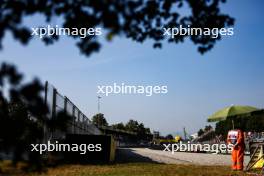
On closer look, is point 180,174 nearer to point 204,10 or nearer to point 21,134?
point 204,10

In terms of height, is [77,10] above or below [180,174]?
above

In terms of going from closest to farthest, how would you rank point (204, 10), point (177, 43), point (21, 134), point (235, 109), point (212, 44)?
point (21, 134) → point (204, 10) → point (212, 44) → point (177, 43) → point (235, 109)

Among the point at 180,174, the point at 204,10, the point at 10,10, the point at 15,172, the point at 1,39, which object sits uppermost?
the point at 204,10

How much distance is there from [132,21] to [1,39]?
0.80m

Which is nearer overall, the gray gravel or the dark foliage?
the dark foliage

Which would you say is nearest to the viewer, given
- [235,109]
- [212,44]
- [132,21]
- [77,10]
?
[77,10]

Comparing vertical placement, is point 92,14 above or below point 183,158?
above

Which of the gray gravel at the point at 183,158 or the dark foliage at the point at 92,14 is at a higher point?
the dark foliage at the point at 92,14

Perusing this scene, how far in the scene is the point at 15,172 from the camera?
7.82ft

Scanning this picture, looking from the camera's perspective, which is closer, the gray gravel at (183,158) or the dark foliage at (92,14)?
the dark foliage at (92,14)

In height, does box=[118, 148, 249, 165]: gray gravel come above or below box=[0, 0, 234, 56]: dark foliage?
below

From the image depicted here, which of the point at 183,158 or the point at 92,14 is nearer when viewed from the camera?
the point at 92,14

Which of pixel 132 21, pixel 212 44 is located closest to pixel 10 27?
pixel 132 21

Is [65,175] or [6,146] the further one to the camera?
[65,175]
